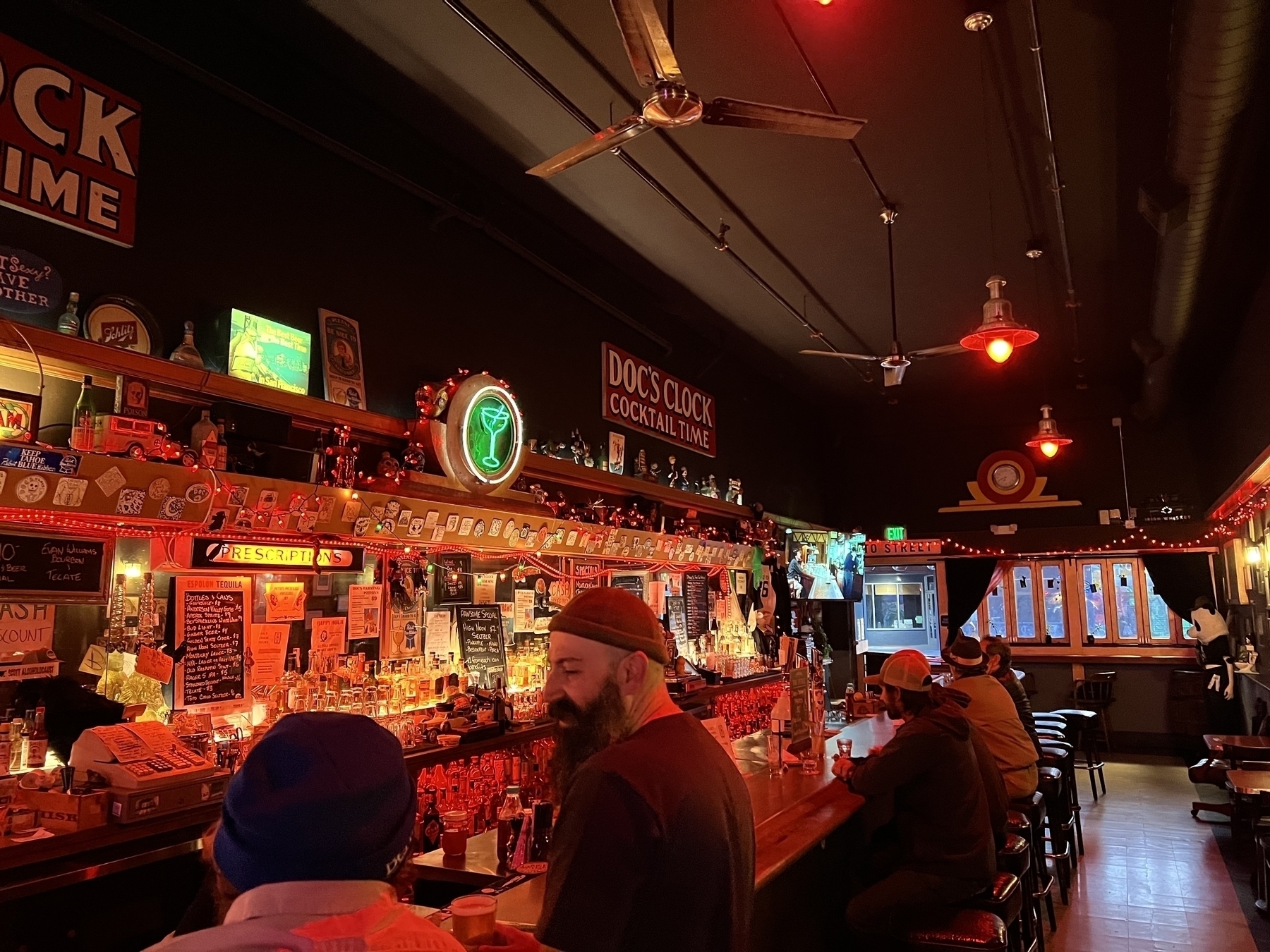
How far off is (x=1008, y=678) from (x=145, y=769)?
18.3 feet

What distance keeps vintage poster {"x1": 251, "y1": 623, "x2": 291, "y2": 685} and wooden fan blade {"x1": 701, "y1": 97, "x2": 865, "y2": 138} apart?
119 inches

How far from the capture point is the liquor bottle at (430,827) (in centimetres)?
403

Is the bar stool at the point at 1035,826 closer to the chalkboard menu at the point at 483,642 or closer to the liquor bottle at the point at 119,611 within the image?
the chalkboard menu at the point at 483,642

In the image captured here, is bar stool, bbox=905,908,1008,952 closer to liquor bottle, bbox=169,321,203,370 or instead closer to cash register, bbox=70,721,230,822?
cash register, bbox=70,721,230,822

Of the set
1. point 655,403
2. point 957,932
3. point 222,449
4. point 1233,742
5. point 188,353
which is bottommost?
point 957,932

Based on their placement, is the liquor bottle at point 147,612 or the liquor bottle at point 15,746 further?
the liquor bottle at point 147,612

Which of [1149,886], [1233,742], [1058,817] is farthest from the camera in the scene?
[1233,742]

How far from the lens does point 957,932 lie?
10.0 ft

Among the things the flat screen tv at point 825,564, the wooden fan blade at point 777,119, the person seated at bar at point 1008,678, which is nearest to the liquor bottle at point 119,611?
the wooden fan blade at point 777,119

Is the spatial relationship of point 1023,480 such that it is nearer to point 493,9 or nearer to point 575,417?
point 575,417

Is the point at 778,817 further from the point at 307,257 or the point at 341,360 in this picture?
the point at 307,257

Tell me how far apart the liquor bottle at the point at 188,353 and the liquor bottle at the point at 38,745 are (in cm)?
140

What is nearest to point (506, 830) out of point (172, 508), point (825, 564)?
point (172, 508)

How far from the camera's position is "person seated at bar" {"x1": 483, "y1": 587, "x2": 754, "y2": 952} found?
148 centimetres
